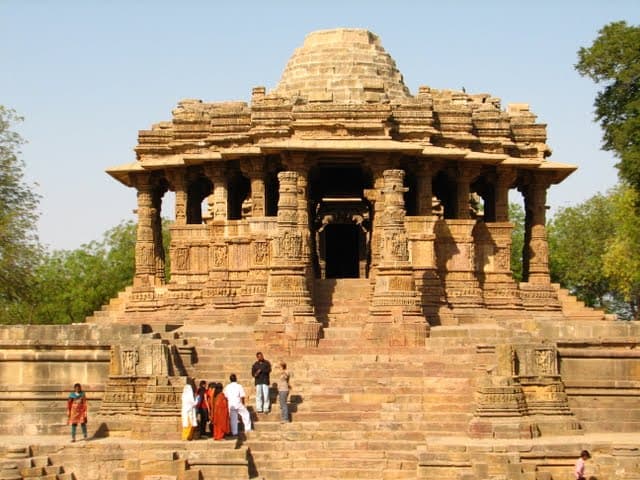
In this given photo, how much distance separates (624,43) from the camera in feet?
103

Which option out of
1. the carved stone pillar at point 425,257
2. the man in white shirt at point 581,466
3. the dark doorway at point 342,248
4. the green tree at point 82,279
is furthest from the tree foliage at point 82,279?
the man in white shirt at point 581,466

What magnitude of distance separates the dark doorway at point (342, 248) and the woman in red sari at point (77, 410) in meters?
14.4

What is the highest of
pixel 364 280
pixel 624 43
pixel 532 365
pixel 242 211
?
pixel 624 43

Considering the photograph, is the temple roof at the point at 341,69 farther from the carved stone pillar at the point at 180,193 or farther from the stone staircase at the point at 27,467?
the stone staircase at the point at 27,467

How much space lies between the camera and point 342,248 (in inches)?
1419

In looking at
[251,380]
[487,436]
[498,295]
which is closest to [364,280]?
[498,295]

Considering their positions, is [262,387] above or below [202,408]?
above

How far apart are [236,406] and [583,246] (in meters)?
34.4

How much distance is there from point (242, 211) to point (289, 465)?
11.8 meters

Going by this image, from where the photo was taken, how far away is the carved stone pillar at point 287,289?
2447cm

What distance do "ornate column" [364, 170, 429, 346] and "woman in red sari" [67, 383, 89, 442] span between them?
5570mm

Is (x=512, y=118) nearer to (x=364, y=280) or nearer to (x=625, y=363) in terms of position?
(x=364, y=280)

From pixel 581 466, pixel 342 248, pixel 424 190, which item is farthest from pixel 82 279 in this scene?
pixel 581 466

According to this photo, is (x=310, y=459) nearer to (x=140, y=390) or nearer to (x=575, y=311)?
(x=140, y=390)
